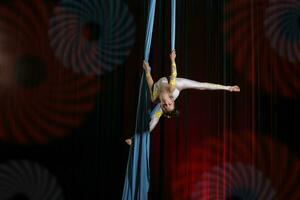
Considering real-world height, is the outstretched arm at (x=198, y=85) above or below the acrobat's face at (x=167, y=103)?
above

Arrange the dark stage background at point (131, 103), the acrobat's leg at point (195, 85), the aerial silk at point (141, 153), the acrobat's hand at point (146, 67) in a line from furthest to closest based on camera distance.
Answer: the acrobat's leg at point (195, 85), the dark stage background at point (131, 103), the acrobat's hand at point (146, 67), the aerial silk at point (141, 153)

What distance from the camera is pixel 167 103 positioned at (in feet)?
18.1

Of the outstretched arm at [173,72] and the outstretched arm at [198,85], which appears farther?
the outstretched arm at [198,85]

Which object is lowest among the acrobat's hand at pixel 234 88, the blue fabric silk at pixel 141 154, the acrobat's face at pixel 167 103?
the blue fabric silk at pixel 141 154

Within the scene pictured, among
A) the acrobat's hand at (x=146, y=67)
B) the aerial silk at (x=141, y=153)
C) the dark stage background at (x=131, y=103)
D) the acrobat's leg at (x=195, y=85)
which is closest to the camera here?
the aerial silk at (x=141, y=153)

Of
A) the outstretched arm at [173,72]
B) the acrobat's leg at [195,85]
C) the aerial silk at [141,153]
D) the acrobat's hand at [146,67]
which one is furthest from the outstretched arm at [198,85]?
the aerial silk at [141,153]

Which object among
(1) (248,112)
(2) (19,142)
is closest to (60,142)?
(2) (19,142)

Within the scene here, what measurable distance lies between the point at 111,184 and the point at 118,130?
1.99ft

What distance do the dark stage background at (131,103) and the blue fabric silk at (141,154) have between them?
0.88 ft

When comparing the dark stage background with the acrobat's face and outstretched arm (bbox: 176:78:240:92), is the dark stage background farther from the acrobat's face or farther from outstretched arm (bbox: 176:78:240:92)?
the acrobat's face

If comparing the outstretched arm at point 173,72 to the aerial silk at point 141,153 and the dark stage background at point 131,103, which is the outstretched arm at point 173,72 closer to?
the aerial silk at point 141,153

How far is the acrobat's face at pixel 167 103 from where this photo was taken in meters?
5.50

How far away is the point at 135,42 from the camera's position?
578 centimetres

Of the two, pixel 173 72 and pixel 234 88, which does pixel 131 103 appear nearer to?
pixel 173 72
